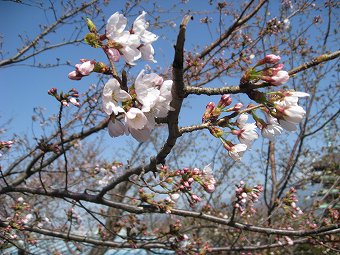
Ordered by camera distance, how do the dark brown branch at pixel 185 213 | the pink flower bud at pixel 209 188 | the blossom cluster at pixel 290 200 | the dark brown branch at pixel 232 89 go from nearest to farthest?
the dark brown branch at pixel 232 89, the pink flower bud at pixel 209 188, the dark brown branch at pixel 185 213, the blossom cluster at pixel 290 200

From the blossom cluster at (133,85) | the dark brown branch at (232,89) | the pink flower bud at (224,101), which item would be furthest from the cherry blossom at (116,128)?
the pink flower bud at (224,101)

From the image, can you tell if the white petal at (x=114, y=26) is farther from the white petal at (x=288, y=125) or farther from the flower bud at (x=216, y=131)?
the white petal at (x=288, y=125)

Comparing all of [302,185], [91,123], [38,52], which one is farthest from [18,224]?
[302,185]

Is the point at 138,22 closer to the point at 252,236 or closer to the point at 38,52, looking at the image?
the point at 38,52

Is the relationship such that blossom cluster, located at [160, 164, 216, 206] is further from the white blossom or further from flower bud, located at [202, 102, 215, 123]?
flower bud, located at [202, 102, 215, 123]

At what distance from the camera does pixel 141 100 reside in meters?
1.14

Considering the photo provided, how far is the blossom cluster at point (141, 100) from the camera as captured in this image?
1.13m

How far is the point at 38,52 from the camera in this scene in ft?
15.4

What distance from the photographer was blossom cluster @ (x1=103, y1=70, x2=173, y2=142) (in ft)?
3.70

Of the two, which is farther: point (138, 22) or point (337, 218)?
point (337, 218)

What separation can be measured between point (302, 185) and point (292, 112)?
23.6 ft

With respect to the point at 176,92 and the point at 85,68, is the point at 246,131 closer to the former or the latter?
the point at 176,92

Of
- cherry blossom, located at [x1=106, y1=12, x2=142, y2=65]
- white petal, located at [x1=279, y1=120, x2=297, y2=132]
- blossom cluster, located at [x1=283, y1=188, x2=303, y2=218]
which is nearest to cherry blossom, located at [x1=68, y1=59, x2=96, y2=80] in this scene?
cherry blossom, located at [x1=106, y1=12, x2=142, y2=65]

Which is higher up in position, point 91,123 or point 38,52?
point 38,52
